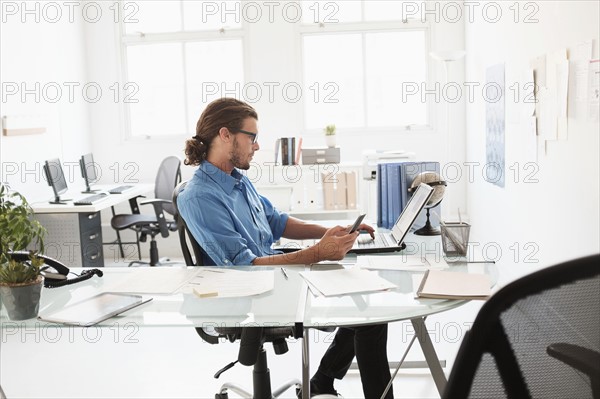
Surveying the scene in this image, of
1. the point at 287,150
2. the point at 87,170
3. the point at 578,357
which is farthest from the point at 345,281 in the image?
the point at 87,170

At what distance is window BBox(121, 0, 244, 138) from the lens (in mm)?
6383

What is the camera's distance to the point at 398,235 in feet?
8.82

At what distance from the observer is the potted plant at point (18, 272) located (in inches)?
72.6

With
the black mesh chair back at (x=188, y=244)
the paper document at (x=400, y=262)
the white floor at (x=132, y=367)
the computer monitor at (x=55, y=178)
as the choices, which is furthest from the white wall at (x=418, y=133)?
the black mesh chair back at (x=188, y=244)

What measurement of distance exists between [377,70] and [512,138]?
2.09 meters

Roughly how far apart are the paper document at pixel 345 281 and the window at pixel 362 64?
432 cm

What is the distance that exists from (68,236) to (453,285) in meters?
3.75

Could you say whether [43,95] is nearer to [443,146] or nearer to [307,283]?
[443,146]

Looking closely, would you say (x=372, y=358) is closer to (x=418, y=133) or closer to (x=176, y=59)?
(x=418, y=133)

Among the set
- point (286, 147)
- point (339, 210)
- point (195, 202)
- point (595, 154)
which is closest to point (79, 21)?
point (286, 147)

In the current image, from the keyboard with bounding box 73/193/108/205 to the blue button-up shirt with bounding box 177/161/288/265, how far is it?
2.59 m

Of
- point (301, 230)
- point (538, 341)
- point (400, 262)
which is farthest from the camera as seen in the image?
point (301, 230)

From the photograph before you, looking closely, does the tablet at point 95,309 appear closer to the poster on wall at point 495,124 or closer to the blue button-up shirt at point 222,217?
the blue button-up shirt at point 222,217

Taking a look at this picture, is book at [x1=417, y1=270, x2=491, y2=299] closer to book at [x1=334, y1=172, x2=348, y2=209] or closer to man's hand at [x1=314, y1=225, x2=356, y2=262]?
man's hand at [x1=314, y1=225, x2=356, y2=262]
